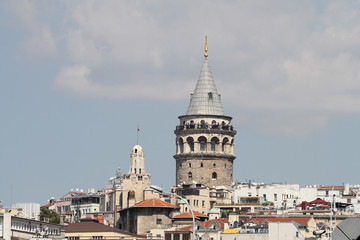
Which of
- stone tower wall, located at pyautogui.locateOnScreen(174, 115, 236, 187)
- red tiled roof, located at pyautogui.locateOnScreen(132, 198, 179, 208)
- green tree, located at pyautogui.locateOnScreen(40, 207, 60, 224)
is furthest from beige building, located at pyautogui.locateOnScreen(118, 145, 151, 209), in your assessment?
green tree, located at pyautogui.locateOnScreen(40, 207, 60, 224)

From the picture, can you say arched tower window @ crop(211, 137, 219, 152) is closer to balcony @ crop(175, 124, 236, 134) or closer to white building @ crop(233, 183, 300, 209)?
balcony @ crop(175, 124, 236, 134)

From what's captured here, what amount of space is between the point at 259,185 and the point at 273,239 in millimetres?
62449

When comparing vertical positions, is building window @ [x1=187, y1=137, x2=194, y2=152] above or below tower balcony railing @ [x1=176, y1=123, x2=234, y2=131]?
below

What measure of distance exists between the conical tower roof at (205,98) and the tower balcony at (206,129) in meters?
2.49

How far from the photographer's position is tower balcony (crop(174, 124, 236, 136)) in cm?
17188

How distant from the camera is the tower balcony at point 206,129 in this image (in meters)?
172

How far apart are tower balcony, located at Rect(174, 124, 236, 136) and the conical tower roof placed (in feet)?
8.17

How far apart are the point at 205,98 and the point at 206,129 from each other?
6.55 m

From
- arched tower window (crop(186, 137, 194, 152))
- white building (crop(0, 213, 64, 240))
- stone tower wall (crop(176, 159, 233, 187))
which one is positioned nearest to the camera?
white building (crop(0, 213, 64, 240))

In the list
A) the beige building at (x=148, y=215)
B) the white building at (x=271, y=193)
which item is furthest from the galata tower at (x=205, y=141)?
the beige building at (x=148, y=215)

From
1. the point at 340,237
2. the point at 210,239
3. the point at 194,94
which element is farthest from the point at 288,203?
the point at 340,237

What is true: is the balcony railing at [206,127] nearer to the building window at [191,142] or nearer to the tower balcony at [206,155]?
the building window at [191,142]

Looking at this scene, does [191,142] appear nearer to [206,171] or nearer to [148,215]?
[206,171]

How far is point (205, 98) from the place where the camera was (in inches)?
6895
